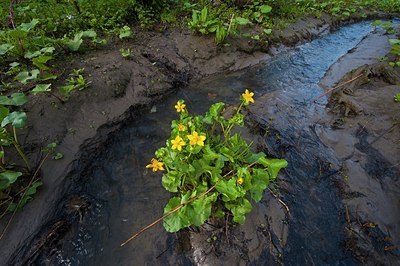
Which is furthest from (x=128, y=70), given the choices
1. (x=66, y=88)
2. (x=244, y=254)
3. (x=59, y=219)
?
(x=244, y=254)

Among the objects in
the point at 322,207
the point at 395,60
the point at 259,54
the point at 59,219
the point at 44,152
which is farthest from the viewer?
the point at 259,54

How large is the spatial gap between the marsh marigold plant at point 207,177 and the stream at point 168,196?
49 cm

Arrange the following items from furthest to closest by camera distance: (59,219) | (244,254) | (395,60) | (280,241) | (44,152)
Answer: (395,60) < (44,152) < (59,219) < (280,241) < (244,254)

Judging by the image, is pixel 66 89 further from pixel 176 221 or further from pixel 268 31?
pixel 268 31

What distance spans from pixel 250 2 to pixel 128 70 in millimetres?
4507

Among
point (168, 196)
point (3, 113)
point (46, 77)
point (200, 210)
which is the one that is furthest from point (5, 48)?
point (200, 210)

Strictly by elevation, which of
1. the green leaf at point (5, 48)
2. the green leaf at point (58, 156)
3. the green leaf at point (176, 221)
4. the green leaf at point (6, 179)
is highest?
the green leaf at point (5, 48)

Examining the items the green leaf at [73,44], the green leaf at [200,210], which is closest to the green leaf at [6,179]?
the green leaf at [200,210]

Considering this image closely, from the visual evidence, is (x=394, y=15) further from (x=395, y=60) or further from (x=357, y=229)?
(x=357, y=229)

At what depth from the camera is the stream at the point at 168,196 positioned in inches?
97.7

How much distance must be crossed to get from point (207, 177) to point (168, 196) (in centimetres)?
88

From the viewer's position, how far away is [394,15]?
10.4 meters

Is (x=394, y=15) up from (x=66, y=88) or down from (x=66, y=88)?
down

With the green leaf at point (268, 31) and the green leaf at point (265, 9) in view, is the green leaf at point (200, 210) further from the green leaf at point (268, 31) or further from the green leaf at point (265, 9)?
the green leaf at point (265, 9)
